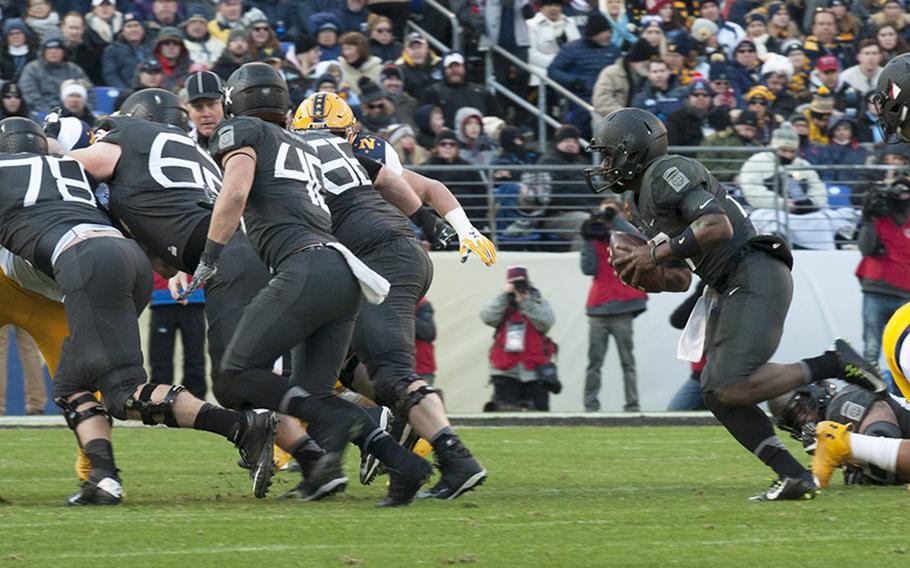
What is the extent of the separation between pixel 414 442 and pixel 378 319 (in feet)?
3.55

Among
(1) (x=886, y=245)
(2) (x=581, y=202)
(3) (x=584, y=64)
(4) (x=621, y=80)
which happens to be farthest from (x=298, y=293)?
(3) (x=584, y=64)

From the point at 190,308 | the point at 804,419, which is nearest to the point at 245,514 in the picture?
the point at 804,419

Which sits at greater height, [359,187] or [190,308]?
[359,187]

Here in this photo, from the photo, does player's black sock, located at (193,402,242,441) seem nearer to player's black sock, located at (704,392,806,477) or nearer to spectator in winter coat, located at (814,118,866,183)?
player's black sock, located at (704,392,806,477)

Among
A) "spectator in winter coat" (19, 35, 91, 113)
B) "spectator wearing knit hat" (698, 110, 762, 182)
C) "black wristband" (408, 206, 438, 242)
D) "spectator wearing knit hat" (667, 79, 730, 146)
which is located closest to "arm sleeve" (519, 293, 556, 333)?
"spectator wearing knit hat" (698, 110, 762, 182)

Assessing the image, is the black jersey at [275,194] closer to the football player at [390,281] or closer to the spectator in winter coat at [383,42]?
the football player at [390,281]

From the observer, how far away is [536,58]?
16.7m

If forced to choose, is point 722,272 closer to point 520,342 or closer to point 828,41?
point 520,342

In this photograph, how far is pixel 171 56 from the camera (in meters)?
14.4

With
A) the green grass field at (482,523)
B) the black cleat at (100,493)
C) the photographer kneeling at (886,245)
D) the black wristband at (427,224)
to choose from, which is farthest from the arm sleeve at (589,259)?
the black cleat at (100,493)

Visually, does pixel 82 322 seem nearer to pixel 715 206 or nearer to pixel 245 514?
pixel 245 514

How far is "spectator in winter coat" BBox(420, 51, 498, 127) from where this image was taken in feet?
49.0

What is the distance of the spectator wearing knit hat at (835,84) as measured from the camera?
629 inches

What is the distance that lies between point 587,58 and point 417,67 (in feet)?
5.82
